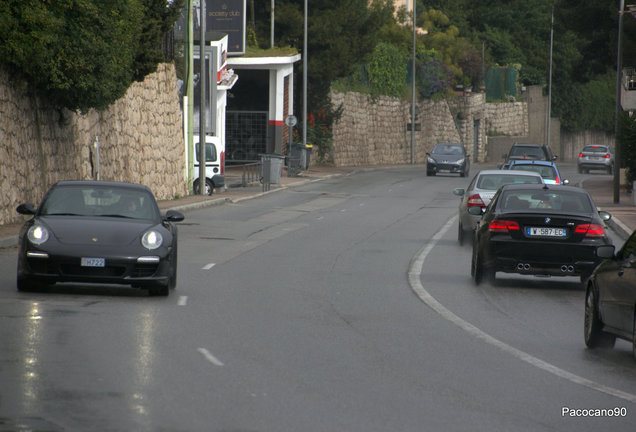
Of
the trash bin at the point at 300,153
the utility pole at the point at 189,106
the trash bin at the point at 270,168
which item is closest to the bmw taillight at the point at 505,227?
the utility pole at the point at 189,106

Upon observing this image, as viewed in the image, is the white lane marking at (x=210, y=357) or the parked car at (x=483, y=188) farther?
the parked car at (x=483, y=188)

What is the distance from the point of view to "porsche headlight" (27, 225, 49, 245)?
13.6 meters

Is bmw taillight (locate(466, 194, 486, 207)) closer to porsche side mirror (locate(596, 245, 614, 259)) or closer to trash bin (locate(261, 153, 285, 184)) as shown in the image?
porsche side mirror (locate(596, 245, 614, 259))

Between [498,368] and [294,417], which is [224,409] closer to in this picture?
[294,417]

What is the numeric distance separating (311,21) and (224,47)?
1512 centimetres

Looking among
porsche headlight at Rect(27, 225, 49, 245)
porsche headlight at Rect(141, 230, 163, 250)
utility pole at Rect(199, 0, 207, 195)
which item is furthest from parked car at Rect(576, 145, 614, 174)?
porsche headlight at Rect(27, 225, 49, 245)

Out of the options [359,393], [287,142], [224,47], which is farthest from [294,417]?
[287,142]

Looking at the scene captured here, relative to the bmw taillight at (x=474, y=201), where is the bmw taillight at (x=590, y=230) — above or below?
above

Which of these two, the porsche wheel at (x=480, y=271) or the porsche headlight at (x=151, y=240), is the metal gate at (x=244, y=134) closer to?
the porsche wheel at (x=480, y=271)

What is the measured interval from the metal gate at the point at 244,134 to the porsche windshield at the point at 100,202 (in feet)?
154

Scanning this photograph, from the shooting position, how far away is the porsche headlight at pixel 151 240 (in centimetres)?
1396

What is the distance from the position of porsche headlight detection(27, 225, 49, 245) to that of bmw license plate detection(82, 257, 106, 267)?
1.84ft

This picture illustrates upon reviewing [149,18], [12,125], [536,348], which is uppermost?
[149,18]

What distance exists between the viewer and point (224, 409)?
25.2ft
